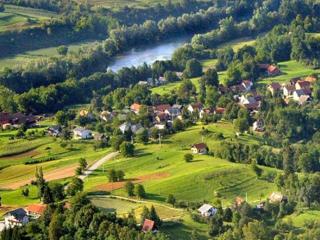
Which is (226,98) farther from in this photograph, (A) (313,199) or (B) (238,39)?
(B) (238,39)

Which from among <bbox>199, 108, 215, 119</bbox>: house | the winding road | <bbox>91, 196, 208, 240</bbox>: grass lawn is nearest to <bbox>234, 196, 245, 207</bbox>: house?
<bbox>91, 196, 208, 240</bbox>: grass lawn

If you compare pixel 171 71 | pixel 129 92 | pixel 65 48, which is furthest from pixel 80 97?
pixel 65 48

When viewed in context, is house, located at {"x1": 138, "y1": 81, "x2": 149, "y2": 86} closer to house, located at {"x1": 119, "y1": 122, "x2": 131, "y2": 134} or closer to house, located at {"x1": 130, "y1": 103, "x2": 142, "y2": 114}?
house, located at {"x1": 130, "y1": 103, "x2": 142, "y2": 114}

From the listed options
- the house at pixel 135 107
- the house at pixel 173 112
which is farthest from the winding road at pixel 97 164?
the house at pixel 135 107

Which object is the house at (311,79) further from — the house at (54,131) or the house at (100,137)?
the house at (54,131)

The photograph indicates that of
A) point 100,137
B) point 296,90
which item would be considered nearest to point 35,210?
point 100,137
